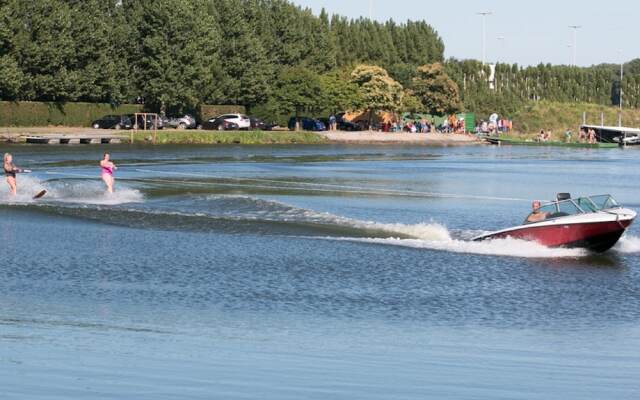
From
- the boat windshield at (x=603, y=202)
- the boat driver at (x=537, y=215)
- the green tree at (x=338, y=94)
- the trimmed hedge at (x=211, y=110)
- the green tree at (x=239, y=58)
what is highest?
the green tree at (x=239, y=58)

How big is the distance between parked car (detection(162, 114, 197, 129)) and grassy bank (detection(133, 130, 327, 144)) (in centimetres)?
634

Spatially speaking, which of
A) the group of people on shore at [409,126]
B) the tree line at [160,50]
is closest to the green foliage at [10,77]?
the tree line at [160,50]

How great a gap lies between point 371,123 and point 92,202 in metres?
106

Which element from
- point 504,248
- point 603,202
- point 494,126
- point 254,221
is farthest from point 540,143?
point 504,248

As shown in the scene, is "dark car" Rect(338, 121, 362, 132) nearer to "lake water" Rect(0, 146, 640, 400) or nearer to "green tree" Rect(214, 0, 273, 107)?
"green tree" Rect(214, 0, 273, 107)

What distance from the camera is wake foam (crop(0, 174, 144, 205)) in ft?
173

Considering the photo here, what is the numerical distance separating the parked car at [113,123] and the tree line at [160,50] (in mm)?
2143

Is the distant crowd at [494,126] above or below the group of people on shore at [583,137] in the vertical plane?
above

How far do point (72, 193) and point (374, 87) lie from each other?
9404 cm

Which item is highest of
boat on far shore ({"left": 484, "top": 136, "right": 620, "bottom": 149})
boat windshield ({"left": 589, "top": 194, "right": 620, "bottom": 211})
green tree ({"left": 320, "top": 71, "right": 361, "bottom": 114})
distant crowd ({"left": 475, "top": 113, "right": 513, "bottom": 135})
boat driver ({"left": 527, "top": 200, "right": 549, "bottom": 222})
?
green tree ({"left": 320, "top": 71, "right": 361, "bottom": 114})

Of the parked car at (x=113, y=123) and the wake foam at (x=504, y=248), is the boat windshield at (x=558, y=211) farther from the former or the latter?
the parked car at (x=113, y=123)

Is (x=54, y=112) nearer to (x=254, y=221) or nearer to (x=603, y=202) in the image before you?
(x=254, y=221)

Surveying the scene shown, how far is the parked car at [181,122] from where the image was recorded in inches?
4985

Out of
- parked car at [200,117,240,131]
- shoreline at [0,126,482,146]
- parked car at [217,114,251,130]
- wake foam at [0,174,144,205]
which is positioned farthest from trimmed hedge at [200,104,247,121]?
wake foam at [0,174,144,205]
